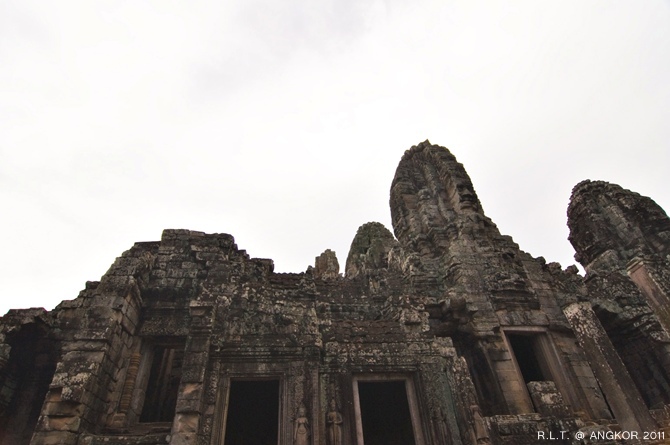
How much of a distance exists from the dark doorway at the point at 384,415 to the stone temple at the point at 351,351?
5 cm

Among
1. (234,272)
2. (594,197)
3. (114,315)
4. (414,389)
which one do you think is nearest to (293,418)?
(414,389)

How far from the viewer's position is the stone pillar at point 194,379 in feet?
21.2

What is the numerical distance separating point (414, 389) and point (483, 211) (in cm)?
1095

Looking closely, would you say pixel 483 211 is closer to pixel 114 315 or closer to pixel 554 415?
pixel 554 415

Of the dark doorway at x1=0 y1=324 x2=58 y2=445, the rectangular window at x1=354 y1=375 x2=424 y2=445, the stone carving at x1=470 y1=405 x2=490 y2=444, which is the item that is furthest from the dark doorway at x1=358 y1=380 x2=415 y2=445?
the dark doorway at x1=0 y1=324 x2=58 y2=445

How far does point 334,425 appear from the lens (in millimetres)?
6895

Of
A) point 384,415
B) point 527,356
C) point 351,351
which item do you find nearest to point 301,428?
point 351,351

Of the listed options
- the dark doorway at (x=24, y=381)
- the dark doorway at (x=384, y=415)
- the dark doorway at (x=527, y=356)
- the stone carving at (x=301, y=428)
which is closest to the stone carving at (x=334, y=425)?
the stone carving at (x=301, y=428)

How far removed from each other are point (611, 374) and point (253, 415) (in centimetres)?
896

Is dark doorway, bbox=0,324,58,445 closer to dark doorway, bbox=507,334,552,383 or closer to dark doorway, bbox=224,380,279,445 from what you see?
dark doorway, bbox=224,380,279,445

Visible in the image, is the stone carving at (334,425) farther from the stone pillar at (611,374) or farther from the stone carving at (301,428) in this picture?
the stone pillar at (611,374)

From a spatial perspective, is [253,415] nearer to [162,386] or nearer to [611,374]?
[162,386]

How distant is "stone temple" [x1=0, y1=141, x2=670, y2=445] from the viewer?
7.13 metres

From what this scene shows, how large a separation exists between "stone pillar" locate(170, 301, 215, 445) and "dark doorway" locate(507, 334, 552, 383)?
348 inches
